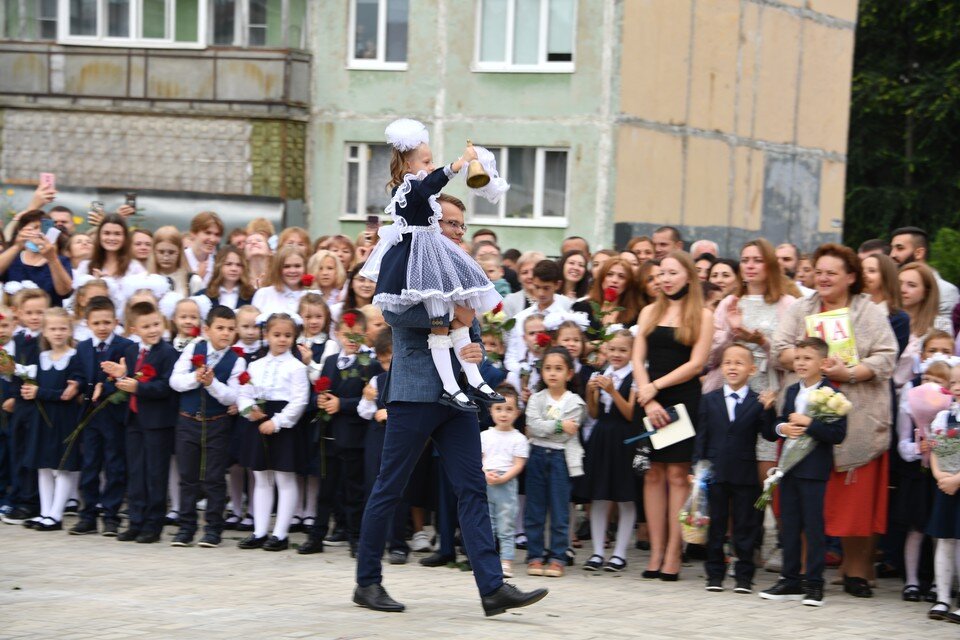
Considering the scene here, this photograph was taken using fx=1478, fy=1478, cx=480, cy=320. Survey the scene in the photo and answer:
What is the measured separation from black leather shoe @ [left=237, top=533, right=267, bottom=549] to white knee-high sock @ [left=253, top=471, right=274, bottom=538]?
0.07m

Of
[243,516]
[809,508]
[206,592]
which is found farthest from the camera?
[243,516]

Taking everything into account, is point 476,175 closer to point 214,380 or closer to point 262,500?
point 214,380

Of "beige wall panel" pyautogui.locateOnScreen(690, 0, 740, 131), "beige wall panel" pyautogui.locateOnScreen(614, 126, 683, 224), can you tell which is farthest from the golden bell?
"beige wall panel" pyautogui.locateOnScreen(690, 0, 740, 131)

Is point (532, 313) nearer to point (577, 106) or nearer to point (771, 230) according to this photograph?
point (577, 106)

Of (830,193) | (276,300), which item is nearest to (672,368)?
(276,300)

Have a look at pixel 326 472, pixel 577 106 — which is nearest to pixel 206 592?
pixel 326 472

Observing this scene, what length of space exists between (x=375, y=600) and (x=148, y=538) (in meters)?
3.55

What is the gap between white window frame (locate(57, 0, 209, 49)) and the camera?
2842 cm

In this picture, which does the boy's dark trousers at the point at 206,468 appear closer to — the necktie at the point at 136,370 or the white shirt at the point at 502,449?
the necktie at the point at 136,370

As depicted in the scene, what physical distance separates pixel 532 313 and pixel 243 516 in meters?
2.85

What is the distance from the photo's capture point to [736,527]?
376 inches

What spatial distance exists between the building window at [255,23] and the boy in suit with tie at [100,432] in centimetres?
1781

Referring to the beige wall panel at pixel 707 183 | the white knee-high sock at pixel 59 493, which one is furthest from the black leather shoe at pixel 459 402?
the beige wall panel at pixel 707 183

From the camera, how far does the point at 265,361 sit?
10.9 m
